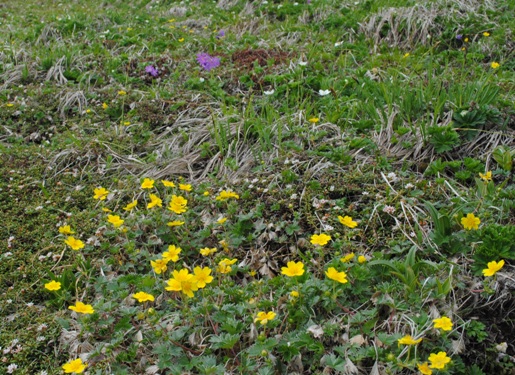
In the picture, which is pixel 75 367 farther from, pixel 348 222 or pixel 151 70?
pixel 151 70

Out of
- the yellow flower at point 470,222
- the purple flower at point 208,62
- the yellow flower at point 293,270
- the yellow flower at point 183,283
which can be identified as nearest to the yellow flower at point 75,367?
the yellow flower at point 183,283

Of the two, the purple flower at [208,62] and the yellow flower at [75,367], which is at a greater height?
the yellow flower at [75,367]

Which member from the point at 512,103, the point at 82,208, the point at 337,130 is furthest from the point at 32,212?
the point at 512,103

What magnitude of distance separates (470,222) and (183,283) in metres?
1.40

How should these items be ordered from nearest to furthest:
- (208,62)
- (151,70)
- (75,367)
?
(75,367), (208,62), (151,70)

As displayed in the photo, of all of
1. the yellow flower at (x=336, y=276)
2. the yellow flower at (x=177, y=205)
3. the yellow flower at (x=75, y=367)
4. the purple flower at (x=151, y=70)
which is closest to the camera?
the yellow flower at (x=75, y=367)

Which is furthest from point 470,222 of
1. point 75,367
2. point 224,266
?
Answer: point 75,367

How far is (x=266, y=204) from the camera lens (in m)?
3.05

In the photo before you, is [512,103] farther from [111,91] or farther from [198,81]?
[111,91]

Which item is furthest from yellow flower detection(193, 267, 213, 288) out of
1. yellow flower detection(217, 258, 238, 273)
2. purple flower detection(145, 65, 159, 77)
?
purple flower detection(145, 65, 159, 77)

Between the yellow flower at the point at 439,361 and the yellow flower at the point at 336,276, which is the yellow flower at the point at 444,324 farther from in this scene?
the yellow flower at the point at 336,276

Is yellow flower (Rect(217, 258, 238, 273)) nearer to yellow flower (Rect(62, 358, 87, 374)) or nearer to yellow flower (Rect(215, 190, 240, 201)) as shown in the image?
yellow flower (Rect(215, 190, 240, 201))

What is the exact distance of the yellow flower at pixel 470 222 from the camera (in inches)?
94.7

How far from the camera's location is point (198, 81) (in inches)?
181
